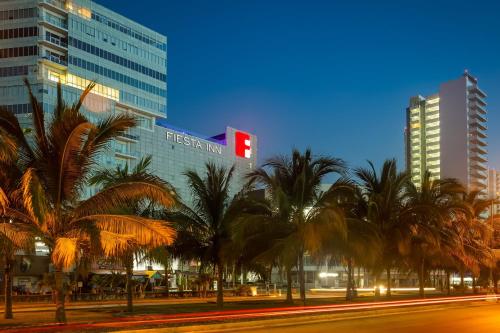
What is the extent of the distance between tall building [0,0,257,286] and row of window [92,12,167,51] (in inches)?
2.5

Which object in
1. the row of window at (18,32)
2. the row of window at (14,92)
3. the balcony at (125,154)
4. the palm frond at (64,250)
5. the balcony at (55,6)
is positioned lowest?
the palm frond at (64,250)

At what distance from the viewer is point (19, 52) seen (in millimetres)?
92875

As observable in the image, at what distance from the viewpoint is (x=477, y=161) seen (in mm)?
173750

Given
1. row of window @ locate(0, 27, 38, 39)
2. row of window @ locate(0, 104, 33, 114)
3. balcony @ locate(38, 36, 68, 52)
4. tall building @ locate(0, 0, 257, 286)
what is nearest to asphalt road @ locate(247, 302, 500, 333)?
tall building @ locate(0, 0, 257, 286)

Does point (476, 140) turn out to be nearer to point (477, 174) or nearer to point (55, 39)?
point (477, 174)

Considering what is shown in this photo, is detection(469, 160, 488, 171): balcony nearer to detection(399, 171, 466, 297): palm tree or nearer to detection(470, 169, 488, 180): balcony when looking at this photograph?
detection(470, 169, 488, 180): balcony

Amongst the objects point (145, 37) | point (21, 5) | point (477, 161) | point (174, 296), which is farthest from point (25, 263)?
point (477, 161)

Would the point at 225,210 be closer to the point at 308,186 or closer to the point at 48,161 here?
the point at 308,186

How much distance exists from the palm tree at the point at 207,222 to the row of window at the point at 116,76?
7485cm

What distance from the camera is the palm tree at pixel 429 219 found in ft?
109

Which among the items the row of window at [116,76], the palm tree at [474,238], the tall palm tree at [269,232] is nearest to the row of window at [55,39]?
the row of window at [116,76]

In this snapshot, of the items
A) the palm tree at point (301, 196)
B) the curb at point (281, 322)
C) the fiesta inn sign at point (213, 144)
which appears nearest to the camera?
the curb at point (281, 322)

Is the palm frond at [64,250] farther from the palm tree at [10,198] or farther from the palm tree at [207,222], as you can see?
the palm tree at [207,222]

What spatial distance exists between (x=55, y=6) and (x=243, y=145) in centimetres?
5967
